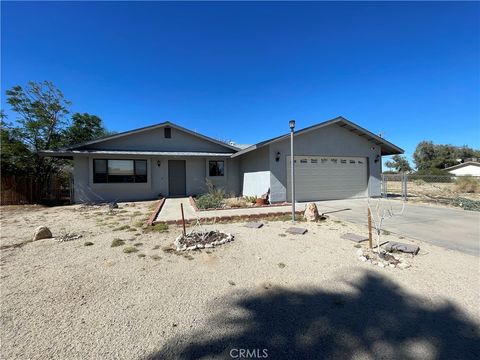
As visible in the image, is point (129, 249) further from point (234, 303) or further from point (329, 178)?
point (329, 178)

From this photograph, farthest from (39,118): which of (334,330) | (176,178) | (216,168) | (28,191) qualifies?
(334,330)

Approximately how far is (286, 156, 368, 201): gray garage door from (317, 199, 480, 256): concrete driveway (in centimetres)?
290

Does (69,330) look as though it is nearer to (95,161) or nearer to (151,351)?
(151,351)

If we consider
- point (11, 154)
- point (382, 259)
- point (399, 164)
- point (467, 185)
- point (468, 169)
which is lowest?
point (382, 259)

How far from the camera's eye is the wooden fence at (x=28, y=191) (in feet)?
41.2

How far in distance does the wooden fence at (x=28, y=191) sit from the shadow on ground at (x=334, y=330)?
1502cm

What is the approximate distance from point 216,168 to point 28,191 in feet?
36.0

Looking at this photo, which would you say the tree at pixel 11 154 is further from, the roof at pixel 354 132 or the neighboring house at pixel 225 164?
the roof at pixel 354 132

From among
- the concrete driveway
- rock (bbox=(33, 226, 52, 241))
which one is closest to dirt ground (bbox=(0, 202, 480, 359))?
rock (bbox=(33, 226, 52, 241))

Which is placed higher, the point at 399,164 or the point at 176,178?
the point at 399,164

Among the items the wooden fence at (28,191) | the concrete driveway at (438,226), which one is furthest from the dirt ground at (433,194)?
the wooden fence at (28,191)

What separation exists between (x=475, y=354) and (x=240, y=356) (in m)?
2.13

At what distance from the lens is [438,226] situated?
655 centimetres

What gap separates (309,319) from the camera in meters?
2.56
